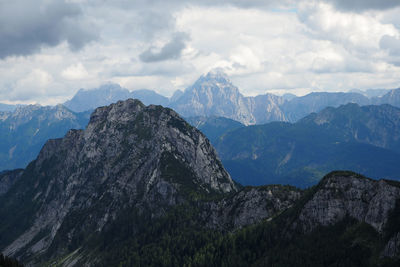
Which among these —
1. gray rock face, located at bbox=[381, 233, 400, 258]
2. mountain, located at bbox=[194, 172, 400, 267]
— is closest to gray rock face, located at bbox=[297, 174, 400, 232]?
mountain, located at bbox=[194, 172, 400, 267]

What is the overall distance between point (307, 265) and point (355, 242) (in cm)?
2236

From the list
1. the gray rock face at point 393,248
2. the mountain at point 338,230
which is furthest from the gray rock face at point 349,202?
the gray rock face at point 393,248

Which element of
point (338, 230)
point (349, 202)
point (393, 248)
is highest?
point (349, 202)

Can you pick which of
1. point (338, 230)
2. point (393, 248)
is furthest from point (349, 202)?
point (393, 248)

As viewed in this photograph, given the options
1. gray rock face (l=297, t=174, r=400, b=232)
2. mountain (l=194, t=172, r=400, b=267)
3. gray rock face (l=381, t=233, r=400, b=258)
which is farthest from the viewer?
gray rock face (l=297, t=174, r=400, b=232)

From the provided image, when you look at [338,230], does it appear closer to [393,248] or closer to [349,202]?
[349,202]

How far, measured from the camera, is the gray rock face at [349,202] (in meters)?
154

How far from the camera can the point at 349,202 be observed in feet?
567

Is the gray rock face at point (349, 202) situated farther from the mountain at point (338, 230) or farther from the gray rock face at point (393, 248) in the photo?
the gray rock face at point (393, 248)

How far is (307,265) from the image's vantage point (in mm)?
160750

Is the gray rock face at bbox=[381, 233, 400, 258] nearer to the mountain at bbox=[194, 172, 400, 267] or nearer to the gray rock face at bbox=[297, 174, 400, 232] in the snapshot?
the mountain at bbox=[194, 172, 400, 267]

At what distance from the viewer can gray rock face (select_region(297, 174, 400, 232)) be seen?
504 ft

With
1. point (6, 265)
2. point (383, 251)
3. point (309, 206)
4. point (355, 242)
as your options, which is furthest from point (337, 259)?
point (6, 265)

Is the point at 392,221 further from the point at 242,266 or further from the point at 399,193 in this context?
the point at 242,266
